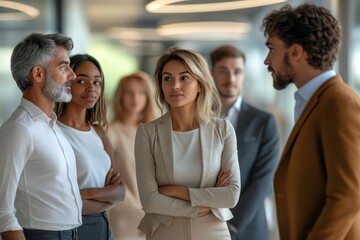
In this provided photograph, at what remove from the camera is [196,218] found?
3.20 metres

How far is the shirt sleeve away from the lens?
8.89 feet

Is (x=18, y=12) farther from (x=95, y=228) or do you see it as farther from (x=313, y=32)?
(x=313, y=32)

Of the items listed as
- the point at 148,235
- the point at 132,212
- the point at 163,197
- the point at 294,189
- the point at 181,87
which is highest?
the point at 181,87

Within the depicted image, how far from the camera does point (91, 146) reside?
11.4 feet

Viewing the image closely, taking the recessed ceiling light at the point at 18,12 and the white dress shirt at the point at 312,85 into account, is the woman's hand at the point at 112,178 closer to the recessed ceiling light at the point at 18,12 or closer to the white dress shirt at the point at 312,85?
the white dress shirt at the point at 312,85

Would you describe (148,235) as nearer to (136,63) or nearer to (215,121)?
(215,121)

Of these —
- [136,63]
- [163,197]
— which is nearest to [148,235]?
[163,197]

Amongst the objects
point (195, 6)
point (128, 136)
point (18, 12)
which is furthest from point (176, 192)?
point (195, 6)

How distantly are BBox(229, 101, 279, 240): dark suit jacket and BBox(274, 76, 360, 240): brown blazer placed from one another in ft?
4.53

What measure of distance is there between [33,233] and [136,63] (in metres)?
5.27

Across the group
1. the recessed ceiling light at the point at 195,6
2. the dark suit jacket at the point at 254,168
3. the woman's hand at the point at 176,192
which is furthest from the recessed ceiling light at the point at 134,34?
the woman's hand at the point at 176,192

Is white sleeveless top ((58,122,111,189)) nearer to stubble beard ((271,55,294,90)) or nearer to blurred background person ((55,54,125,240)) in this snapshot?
blurred background person ((55,54,125,240))

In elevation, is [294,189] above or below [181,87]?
below

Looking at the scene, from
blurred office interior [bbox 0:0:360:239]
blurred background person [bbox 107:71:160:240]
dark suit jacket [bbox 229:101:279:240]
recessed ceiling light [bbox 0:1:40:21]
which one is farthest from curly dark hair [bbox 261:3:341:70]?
blurred office interior [bbox 0:0:360:239]
